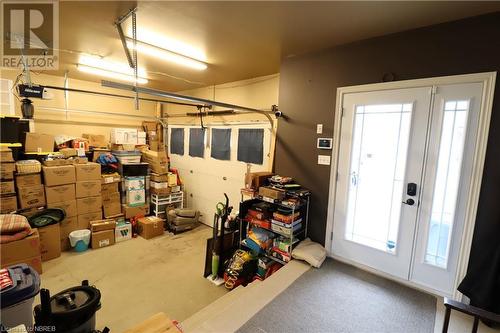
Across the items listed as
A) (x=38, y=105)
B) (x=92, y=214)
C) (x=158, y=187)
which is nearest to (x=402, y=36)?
(x=158, y=187)

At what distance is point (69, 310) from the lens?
5.02 feet

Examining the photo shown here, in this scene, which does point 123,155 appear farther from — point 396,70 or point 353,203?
point 396,70

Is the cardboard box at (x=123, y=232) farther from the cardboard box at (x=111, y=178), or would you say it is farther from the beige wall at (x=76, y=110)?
the beige wall at (x=76, y=110)

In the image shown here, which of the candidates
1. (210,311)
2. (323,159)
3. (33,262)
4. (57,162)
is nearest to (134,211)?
(57,162)

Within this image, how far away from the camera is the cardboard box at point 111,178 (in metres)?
4.45

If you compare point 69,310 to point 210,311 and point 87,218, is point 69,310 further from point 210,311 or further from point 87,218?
point 87,218

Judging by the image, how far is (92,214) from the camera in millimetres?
4219

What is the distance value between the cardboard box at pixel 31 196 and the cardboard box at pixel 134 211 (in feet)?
4.30

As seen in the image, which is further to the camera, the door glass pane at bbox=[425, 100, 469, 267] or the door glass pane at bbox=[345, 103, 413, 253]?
the door glass pane at bbox=[345, 103, 413, 253]

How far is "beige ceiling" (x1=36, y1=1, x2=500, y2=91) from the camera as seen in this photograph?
1976 millimetres

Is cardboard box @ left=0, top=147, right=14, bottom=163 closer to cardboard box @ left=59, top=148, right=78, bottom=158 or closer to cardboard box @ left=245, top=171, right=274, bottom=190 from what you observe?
cardboard box @ left=59, top=148, right=78, bottom=158

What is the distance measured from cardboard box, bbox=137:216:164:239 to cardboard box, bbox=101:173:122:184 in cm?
92

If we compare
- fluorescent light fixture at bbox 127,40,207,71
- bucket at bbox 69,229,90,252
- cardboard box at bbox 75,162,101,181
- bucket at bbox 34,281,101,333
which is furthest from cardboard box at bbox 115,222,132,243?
fluorescent light fixture at bbox 127,40,207,71

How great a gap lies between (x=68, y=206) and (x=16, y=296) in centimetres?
306
